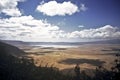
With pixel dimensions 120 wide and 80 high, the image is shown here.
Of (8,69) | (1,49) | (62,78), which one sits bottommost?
(62,78)

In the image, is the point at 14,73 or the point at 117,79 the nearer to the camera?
the point at 117,79

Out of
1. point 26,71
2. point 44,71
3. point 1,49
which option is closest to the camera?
point 26,71

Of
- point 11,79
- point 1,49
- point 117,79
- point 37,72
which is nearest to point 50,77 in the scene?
point 37,72

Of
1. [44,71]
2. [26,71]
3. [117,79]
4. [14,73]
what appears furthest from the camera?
[44,71]

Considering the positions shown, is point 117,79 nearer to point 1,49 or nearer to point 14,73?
point 14,73

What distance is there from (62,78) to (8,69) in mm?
18638

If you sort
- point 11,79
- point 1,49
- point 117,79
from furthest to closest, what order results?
point 1,49
point 11,79
point 117,79

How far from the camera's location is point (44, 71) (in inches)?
2608

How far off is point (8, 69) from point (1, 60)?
28.2 feet

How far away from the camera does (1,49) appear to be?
7169 cm

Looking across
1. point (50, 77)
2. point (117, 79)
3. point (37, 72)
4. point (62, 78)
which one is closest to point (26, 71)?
point (37, 72)

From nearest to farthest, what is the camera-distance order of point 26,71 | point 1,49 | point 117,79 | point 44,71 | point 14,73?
point 117,79, point 14,73, point 26,71, point 44,71, point 1,49

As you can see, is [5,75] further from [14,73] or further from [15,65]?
[15,65]

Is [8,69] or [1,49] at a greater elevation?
[1,49]
